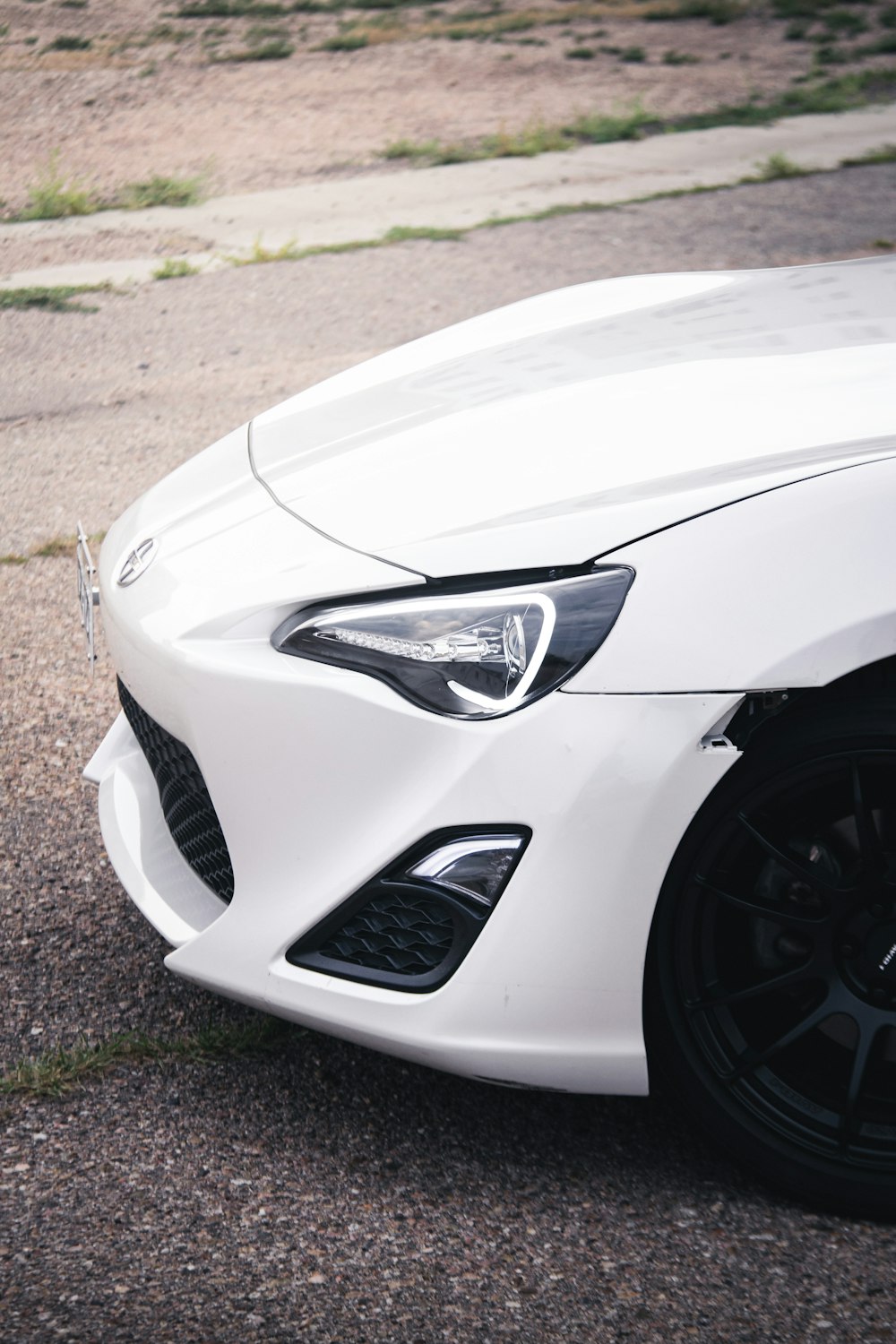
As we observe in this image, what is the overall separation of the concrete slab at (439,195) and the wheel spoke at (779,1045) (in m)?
7.69

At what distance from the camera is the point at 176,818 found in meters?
2.34

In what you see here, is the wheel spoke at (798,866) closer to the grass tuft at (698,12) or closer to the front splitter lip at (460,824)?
the front splitter lip at (460,824)

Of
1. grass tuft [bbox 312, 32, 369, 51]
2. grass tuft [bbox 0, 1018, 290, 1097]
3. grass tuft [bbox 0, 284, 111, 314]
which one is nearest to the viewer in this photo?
grass tuft [bbox 0, 1018, 290, 1097]

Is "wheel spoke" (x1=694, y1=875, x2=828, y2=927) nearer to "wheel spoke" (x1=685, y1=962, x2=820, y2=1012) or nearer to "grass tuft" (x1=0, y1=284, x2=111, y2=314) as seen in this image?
"wheel spoke" (x1=685, y1=962, x2=820, y2=1012)

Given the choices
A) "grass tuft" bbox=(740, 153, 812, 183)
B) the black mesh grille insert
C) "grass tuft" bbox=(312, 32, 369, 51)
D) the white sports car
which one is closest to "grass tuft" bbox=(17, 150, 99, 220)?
"grass tuft" bbox=(740, 153, 812, 183)

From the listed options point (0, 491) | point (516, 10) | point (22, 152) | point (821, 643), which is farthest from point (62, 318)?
point (516, 10)

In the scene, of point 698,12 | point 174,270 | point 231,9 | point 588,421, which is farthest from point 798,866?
point 698,12


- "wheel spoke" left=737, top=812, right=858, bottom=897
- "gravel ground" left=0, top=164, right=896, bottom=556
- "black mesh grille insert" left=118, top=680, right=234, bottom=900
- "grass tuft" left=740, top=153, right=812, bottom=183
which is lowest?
"grass tuft" left=740, top=153, right=812, bottom=183

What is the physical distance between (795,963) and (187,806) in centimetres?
104

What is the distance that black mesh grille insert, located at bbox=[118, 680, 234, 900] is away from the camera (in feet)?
7.23

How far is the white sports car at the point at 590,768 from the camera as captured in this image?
6.04 feet

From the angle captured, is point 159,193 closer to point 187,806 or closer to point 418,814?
point 187,806

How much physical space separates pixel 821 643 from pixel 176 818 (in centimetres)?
116

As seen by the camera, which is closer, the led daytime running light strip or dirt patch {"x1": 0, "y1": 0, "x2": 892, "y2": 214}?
the led daytime running light strip
